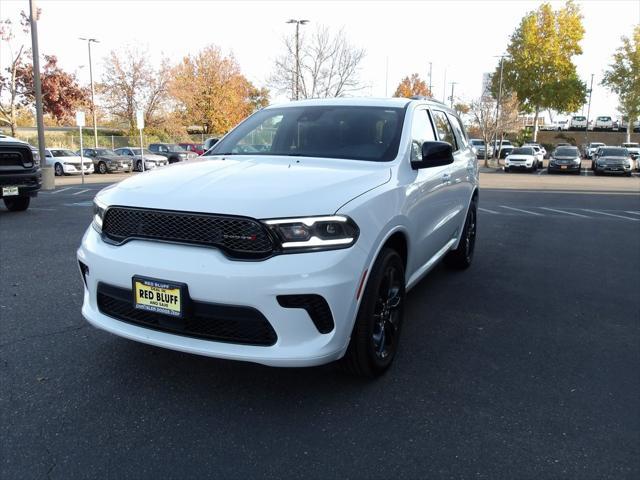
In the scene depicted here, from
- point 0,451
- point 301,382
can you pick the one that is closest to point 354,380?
point 301,382

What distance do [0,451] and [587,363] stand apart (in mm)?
3632

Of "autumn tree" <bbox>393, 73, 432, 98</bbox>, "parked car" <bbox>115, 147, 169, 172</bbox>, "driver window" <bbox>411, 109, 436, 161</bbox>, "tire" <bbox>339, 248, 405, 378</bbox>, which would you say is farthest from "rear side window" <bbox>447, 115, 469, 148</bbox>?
"autumn tree" <bbox>393, 73, 432, 98</bbox>

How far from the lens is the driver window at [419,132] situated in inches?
163

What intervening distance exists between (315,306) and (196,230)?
2.47ft

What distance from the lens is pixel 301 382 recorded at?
3.42 m

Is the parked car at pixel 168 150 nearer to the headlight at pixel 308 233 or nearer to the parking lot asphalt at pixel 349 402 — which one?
the parking lot asphalt at pixel 349 402

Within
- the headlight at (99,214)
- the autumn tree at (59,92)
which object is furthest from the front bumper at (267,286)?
the autumn tree at (59,92)

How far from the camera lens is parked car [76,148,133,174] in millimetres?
28859

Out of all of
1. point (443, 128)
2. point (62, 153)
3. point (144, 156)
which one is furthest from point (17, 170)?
point (144, 156)

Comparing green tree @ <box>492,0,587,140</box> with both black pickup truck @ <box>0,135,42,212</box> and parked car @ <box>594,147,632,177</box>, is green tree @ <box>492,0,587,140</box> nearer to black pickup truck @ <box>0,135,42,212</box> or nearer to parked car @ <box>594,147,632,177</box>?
parked car @ <box>594,147,632,177</box>

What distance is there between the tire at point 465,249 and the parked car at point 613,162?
26604mm

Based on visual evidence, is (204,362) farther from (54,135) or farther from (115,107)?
(115,107)

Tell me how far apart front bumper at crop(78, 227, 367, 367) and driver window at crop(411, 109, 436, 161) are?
4.79 ft

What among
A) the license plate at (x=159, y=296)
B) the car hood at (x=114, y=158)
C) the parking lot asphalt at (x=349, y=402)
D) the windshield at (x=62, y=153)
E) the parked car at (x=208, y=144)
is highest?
the parked car at (x=208, y=144)
